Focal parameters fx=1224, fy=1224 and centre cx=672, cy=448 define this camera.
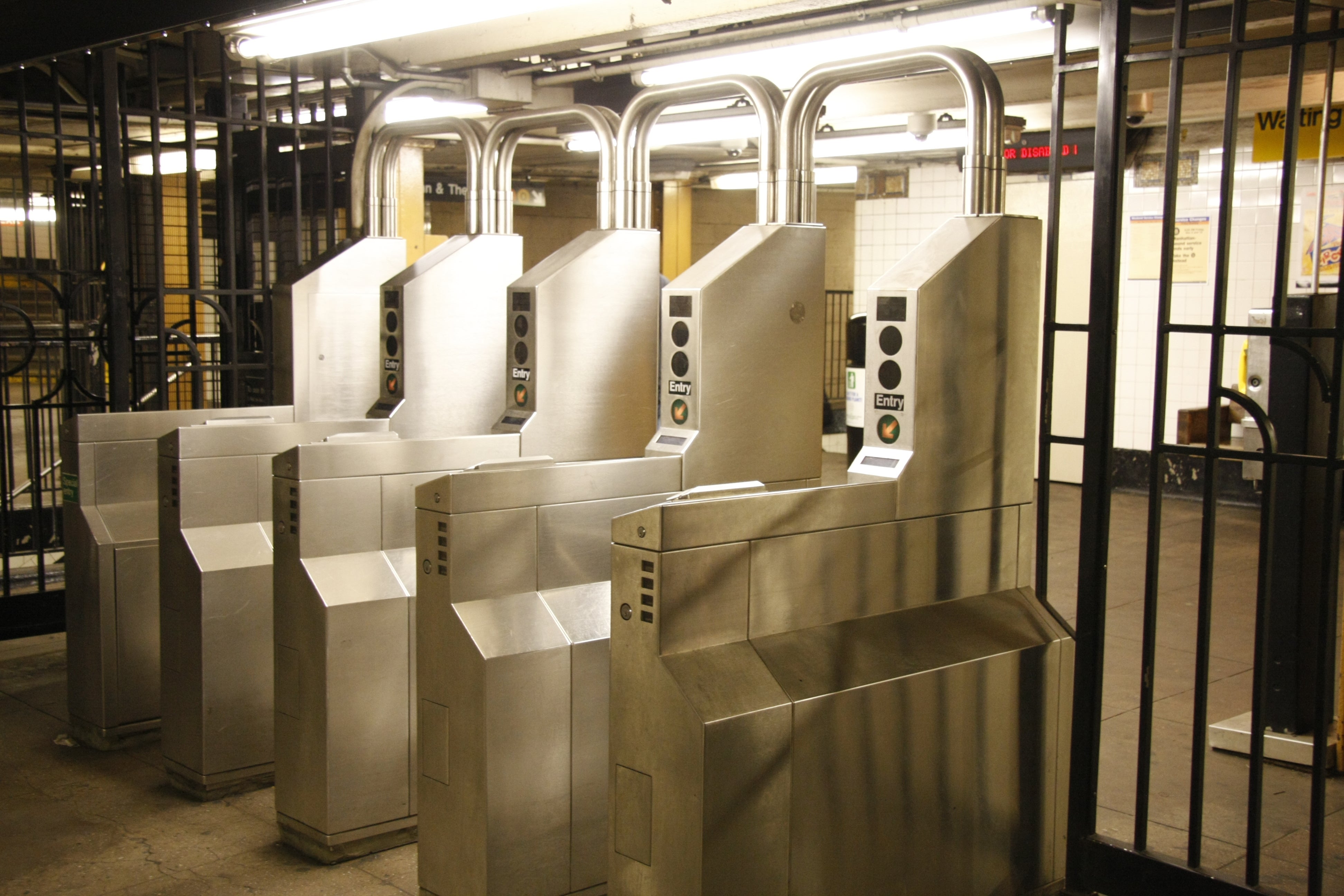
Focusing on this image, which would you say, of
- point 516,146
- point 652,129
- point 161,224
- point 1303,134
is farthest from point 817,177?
point 652,129

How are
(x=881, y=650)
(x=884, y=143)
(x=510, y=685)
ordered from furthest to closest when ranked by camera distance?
1. (x=884, y=143)
2. (x=510, y=685)
3. (x=881, y=650)

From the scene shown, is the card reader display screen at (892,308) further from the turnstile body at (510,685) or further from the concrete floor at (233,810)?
the concrete floor at (233,810)

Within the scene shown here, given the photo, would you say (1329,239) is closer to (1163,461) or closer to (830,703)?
(1163,461)

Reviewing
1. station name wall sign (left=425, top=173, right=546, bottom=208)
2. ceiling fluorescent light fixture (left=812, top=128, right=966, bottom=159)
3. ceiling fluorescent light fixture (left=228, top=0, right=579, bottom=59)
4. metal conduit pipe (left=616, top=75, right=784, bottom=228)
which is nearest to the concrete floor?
metal conduit pipe (left=616, top=75, right=784, bottom=228)

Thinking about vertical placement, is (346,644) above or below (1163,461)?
below

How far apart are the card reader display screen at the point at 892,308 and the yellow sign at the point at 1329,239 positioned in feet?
5.41

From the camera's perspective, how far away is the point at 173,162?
966cm

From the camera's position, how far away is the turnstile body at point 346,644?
3570 millimetres

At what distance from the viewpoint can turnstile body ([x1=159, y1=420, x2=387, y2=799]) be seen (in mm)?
4086

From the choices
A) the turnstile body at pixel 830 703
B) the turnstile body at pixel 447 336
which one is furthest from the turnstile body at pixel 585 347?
the turnstile body at pixel 830 703

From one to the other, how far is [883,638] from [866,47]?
3123 millimetres

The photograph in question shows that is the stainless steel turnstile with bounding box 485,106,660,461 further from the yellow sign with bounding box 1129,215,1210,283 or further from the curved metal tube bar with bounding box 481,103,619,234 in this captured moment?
the yellow sign with bounding box 1129,215,1210,283

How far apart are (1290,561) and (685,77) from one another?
11.2ft

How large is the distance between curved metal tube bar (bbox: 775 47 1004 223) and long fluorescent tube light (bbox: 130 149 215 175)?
6417mm
